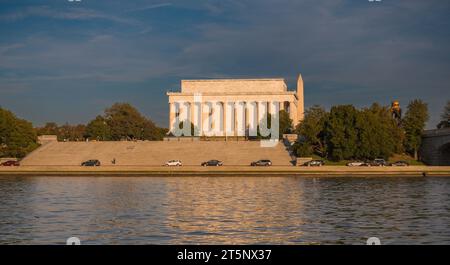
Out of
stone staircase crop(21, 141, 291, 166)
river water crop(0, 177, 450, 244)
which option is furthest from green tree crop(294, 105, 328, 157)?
river water crop(0, 177, 450, 244)

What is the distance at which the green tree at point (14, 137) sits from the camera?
82062 mm

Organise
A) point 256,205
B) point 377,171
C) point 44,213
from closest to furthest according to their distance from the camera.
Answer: point 44,213 → point 256,205 → point 377,171

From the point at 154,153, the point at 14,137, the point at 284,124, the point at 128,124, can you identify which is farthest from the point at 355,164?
the point at 128,124

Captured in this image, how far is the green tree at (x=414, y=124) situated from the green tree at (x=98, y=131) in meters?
54.5

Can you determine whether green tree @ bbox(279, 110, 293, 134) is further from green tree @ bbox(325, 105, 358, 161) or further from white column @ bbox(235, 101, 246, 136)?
green tree @ bbox(325, 105, 358, 161)

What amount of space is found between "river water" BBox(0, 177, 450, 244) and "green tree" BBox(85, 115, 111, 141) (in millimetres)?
74011

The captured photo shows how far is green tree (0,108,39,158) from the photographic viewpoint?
82.1 meters

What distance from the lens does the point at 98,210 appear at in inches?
1098
